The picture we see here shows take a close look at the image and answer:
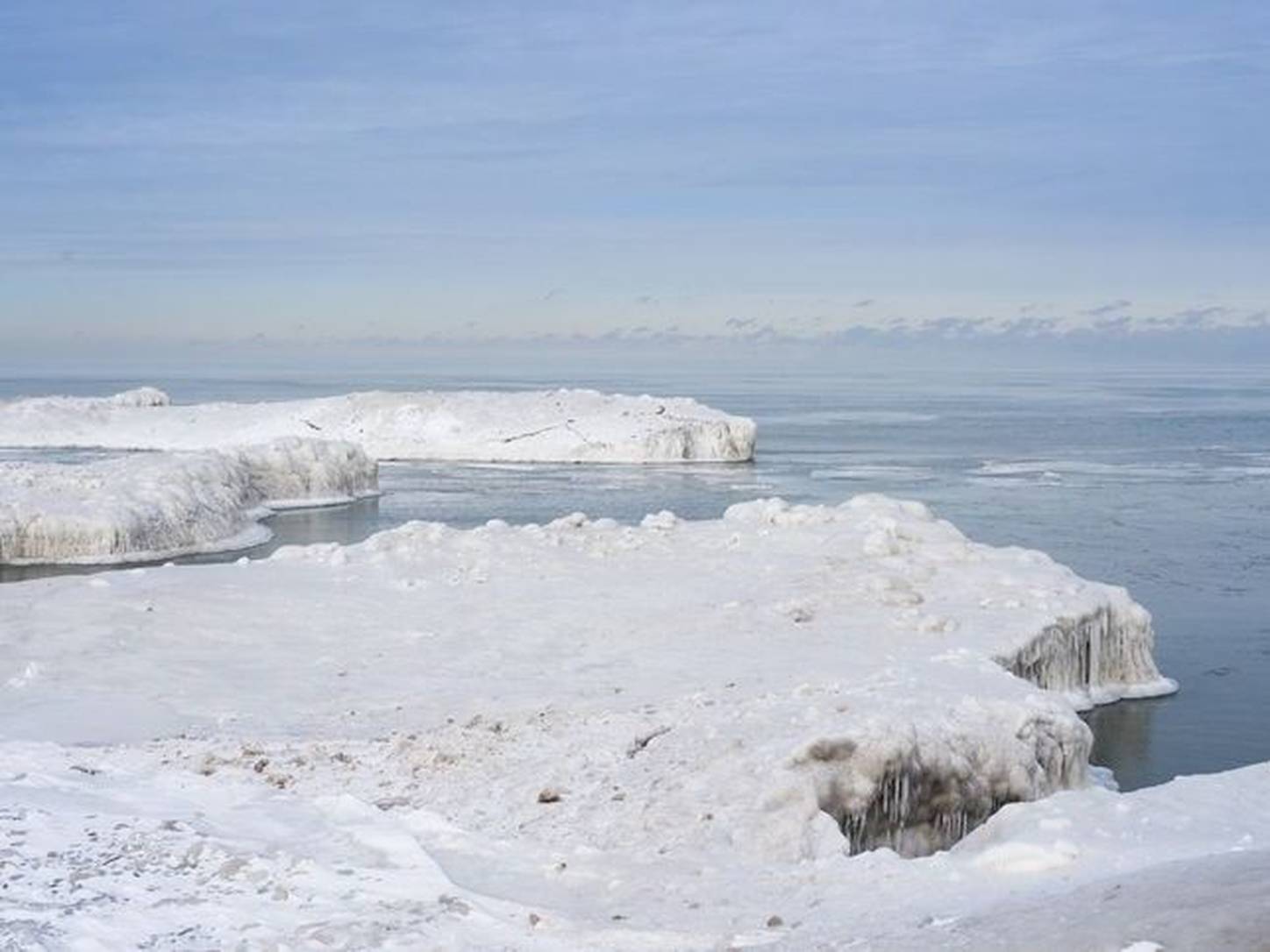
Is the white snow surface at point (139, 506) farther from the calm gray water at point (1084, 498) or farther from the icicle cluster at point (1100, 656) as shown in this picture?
the icicle cluster at point (1100, 656)

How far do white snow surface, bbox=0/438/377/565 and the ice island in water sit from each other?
8.29 m

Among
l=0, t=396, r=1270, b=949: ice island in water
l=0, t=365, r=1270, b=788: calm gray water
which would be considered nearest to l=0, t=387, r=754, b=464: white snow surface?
l=0, t=365, r=1270, b=788: calm gray water

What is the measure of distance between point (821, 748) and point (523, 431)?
140ft

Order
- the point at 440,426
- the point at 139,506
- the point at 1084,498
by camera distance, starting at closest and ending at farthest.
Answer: the point at 139,506, the point at 1084,498, the point at 440,426

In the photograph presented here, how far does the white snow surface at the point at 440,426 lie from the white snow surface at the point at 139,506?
49.0ft

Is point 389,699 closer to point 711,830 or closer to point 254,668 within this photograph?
point 254,668

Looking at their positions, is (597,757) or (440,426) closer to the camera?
(597,757)

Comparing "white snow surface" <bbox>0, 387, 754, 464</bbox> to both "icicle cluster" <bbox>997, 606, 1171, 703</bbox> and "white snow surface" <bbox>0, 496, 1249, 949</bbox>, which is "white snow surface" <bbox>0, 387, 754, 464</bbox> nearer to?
"white snow surface" <bbox>0, 496, 1249, 949</bbox>

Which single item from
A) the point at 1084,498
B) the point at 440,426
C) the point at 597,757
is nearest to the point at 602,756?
the point at 597,757

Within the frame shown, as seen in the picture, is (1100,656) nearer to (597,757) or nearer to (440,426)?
(597,757)

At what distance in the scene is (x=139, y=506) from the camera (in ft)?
97.6

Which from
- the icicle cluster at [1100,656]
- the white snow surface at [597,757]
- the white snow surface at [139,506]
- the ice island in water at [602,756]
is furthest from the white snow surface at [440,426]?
the icicle cluster at [1100,656]

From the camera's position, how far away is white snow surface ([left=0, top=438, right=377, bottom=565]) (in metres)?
28.4

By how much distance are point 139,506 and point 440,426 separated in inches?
1027
